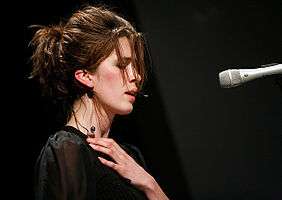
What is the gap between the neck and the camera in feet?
4.21

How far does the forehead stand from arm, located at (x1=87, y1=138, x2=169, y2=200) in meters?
0.26

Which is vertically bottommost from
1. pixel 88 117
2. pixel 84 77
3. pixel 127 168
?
pixel 127 168

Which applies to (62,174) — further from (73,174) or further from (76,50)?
(76,50)

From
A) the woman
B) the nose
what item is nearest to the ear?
the woman

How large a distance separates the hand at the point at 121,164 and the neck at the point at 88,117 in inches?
1.7

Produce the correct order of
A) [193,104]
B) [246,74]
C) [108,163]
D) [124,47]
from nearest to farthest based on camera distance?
[246,74]
[108,163]
[124,47]
[193,104]

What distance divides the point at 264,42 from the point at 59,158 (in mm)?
1069

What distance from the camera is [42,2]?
1.89 meters

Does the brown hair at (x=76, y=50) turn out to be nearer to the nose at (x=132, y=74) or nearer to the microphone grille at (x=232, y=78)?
the nose at (x=132, y=74)

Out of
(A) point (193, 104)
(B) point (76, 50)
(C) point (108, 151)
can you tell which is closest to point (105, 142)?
(C) point (108, 151)

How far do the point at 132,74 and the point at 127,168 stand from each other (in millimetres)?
280

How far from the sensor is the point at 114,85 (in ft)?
4.25

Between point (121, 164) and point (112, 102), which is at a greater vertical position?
point (112, 102)

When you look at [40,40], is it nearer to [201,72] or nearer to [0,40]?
[0,40]
